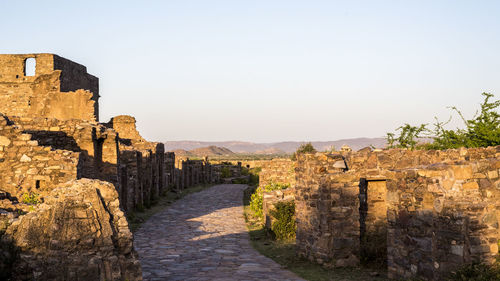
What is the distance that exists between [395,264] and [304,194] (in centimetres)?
310

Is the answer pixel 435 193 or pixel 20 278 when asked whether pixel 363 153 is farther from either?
pixel 20 278

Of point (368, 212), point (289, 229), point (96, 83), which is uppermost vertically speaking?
point (96, 83)

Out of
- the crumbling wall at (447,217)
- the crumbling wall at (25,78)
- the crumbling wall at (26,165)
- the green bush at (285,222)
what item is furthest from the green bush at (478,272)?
the crumbling wall at (25,78)

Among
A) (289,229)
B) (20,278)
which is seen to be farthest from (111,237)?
(289,229)

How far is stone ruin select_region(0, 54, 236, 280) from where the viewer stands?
6.65 m

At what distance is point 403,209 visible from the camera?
27.1ft

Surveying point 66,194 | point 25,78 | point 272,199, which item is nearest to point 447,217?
point 66,194

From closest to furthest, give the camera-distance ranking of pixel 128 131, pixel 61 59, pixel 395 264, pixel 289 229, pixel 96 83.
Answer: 1. pixel 395 264
2. pixel 289 229
3. pixel 128 131
4. pixel 61 59
5. pixel 96 83

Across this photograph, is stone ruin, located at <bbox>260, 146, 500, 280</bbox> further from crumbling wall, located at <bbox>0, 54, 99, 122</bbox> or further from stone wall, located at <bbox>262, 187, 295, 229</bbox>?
crumbling wall, located at <bbox>0, 54, 99, 122</bbox>

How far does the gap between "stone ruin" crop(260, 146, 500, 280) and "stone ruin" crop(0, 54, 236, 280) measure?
4.34 metres

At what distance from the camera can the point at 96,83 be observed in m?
39.8

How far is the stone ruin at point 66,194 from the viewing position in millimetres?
6652

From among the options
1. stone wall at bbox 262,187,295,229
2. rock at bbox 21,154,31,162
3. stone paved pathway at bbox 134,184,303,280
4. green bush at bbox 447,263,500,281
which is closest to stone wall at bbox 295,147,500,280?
green bush at bbox 447,263,500,281

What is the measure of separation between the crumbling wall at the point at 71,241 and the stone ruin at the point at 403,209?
171 inches
